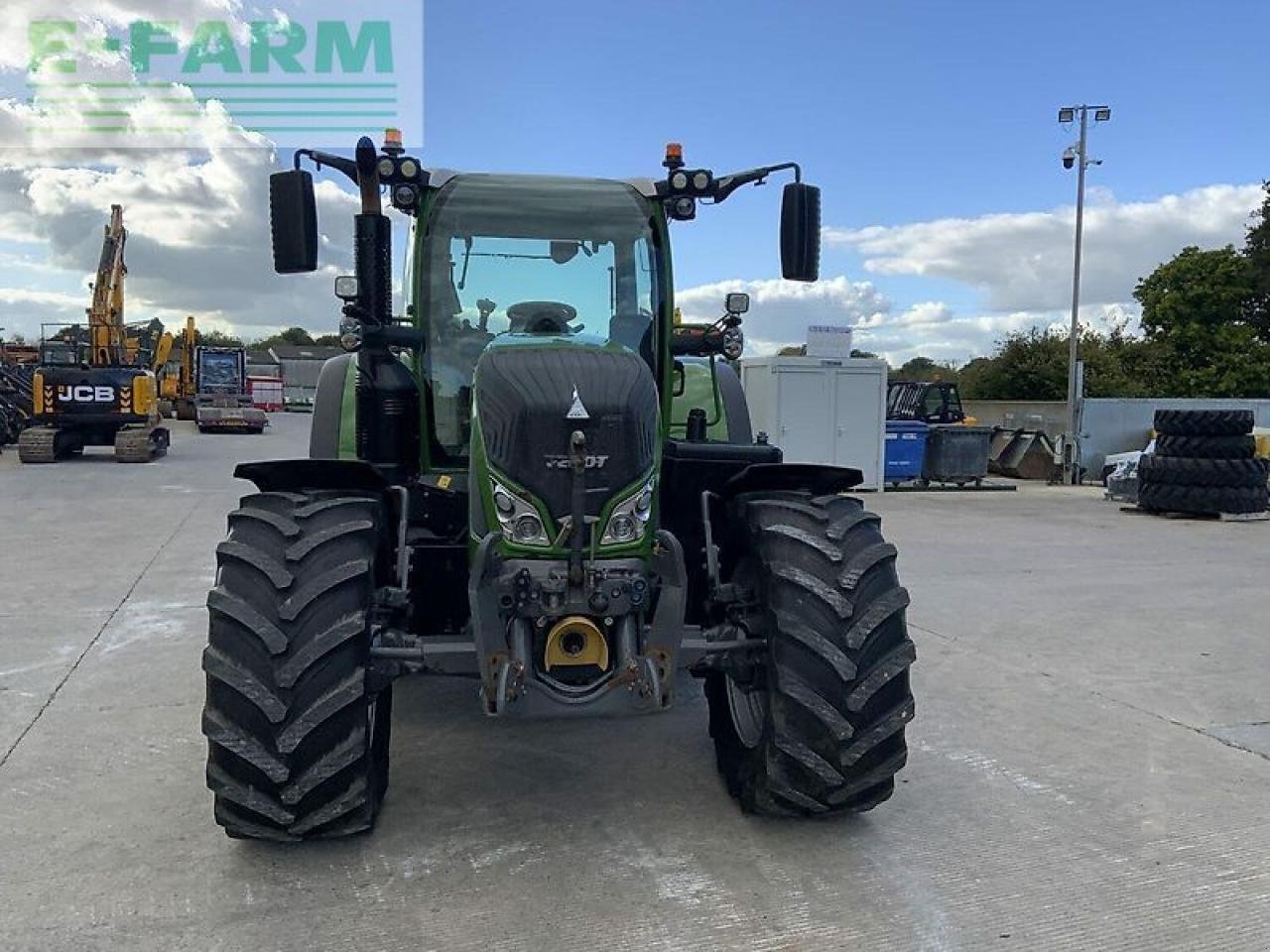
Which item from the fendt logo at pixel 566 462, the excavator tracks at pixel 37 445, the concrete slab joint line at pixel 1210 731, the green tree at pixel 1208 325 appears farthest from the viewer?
Result: the green tree at pixel 1208 325

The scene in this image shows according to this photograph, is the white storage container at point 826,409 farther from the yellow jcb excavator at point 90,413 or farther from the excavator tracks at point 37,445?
the excavator tracks at point 37,445

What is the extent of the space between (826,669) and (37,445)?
19.3m

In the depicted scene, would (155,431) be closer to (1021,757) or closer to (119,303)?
(119,303)

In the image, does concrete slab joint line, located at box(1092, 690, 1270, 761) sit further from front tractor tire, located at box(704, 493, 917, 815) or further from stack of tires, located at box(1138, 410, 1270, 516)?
stack of tires, located at box(1138, 410, 1270, 516)

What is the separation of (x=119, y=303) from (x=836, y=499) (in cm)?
2507

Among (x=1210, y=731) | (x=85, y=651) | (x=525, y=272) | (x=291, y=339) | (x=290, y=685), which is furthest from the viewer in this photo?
(x=291, y=339)

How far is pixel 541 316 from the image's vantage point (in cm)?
464

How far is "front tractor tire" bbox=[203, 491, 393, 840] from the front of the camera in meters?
3.34

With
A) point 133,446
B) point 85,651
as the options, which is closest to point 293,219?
point 85,651

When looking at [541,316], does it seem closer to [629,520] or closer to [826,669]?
[629,520]

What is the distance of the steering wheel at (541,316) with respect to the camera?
455 cm

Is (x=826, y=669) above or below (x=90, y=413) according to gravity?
below

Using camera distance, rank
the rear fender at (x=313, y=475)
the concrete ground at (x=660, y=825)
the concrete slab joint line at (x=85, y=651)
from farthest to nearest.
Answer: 1. the concrete slab joint line at (x=85, y=651)
2. the rear fender at (x=313, y=475)
3. the concrete ground at (x=660, y=825)

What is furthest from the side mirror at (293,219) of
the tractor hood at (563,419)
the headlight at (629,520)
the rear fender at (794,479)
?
the rear fender at (794,479)
